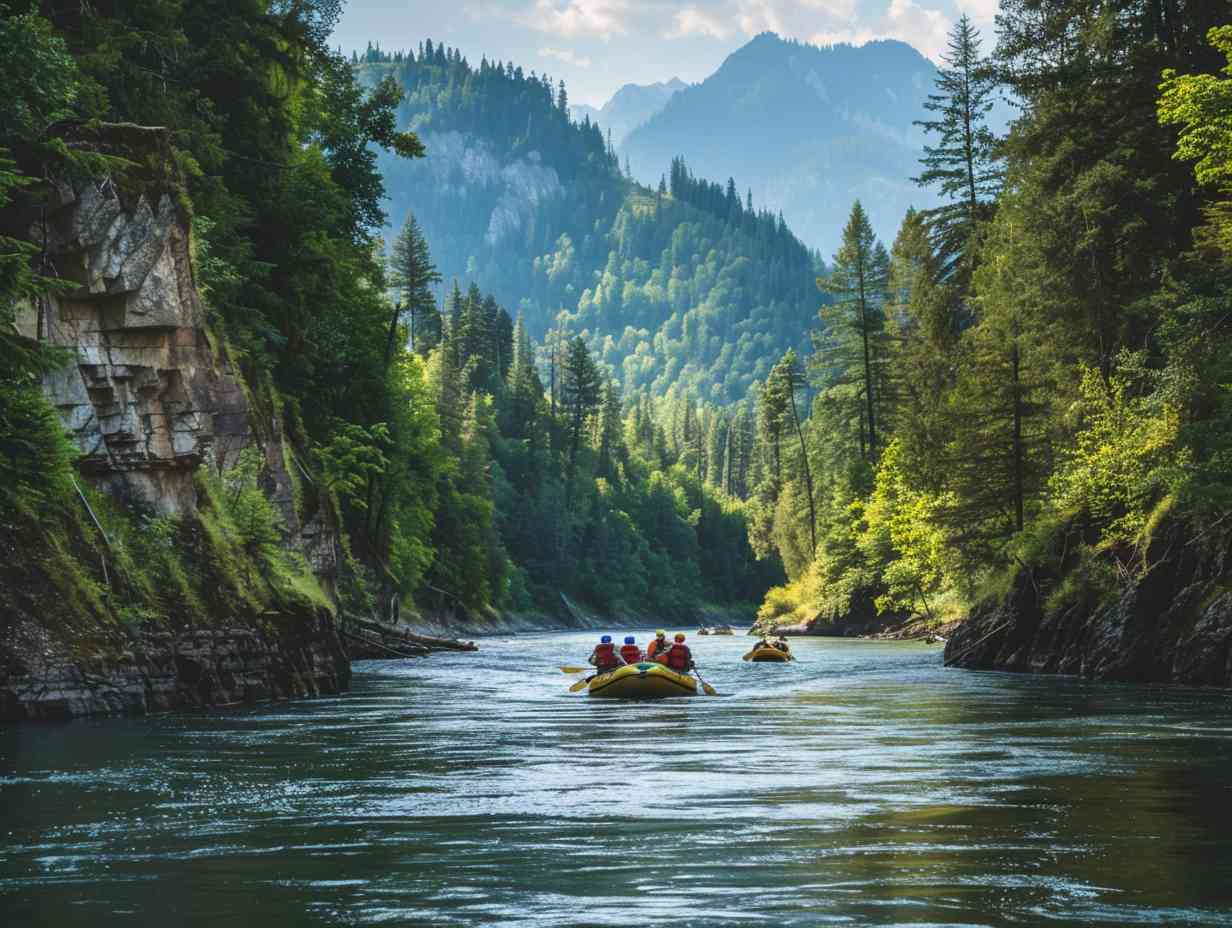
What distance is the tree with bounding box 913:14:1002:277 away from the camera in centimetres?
6391

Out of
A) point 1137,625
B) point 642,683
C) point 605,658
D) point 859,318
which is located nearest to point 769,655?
point 605,658

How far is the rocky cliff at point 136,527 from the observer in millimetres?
23328

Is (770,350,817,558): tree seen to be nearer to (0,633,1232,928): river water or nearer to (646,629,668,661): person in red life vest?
(646,629,668,661): person in red life vest

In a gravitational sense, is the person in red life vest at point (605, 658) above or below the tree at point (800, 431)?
below

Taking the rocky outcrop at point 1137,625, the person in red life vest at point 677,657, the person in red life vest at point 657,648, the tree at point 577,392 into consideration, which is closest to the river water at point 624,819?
the rocky outcrop at point 1137,625

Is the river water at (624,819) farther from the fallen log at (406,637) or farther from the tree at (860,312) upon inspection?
the tree at (860,312)

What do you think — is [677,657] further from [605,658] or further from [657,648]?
[605,658]

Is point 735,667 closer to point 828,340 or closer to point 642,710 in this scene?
point 642,710

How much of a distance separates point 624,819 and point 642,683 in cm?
1785

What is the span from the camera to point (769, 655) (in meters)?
48.7

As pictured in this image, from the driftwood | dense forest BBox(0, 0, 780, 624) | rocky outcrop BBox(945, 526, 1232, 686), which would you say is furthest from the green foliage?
the driftwood

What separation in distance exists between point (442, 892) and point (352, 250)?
45432 mm

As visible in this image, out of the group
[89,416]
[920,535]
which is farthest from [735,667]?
[89,416]

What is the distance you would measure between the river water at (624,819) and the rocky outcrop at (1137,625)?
4353 mm
